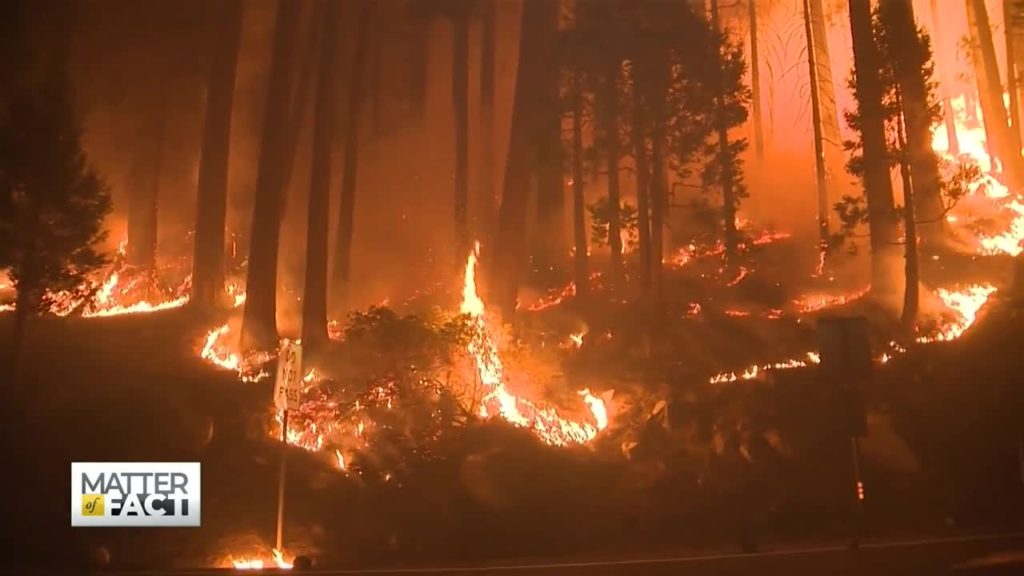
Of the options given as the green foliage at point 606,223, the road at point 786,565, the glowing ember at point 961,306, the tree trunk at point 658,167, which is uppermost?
the tree trunk at point 658,167

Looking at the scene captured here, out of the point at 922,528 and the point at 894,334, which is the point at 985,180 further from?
the point at 922,528

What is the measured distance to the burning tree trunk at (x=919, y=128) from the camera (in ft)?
30.6

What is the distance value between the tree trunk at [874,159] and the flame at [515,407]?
3784mm

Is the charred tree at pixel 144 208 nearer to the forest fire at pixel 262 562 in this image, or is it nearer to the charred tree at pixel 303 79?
the charred tree at pixel 303 79

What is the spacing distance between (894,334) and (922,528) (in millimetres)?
2208

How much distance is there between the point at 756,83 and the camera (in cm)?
965

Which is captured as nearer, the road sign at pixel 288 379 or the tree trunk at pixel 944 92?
the road sign at pixel 288 379

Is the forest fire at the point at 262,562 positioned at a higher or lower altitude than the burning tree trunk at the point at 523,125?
lower

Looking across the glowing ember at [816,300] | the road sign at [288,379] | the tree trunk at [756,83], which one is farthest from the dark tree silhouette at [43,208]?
the glowing ember at [816,300]

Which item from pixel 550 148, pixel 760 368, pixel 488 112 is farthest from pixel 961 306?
pixel 488 112

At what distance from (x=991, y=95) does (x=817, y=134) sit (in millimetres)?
2285

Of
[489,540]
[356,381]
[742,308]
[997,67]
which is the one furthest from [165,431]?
[997,67]

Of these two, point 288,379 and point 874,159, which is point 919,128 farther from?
point 288,379

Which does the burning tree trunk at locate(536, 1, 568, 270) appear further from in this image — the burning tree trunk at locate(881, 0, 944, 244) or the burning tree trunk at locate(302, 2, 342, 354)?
the burning tree trunk at locate(881, 0, 944, 244)
